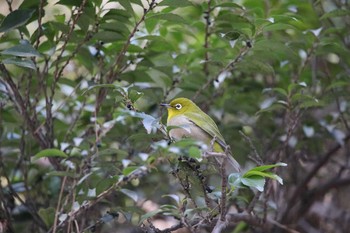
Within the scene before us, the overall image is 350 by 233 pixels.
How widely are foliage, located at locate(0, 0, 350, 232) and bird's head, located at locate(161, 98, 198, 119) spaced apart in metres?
Result: 0.11

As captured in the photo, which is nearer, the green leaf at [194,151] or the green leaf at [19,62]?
the green leaf at [194,151]

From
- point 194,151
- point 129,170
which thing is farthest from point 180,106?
point 194,151

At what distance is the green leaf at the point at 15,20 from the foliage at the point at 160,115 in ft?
0.04

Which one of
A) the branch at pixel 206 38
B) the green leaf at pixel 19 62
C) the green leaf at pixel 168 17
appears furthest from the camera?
the branch at pixel 206 38

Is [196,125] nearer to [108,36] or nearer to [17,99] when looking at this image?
[108,36]

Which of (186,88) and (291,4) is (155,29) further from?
(291,4)

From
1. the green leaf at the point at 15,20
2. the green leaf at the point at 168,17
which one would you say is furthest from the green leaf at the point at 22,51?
the green leaf at the point at 168,17

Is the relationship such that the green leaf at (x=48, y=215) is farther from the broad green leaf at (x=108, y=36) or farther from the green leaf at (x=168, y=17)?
the green leaf at (x=168, y=17)

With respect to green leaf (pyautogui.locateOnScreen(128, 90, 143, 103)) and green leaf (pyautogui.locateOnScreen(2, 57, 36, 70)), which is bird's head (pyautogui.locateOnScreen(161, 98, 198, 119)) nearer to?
green leaf (pyautogui.locateOnScreen(128, 90, 143, 103))

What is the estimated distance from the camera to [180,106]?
3.55 meters

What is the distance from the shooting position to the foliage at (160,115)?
2.86 m

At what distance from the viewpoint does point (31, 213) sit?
134 inches

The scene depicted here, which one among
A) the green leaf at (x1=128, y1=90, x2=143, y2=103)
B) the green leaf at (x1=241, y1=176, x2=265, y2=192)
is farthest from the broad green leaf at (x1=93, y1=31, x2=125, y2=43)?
the green leaf at (x1=241, y1=176, x2=265, y2=192)

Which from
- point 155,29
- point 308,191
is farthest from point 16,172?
point 308,191
